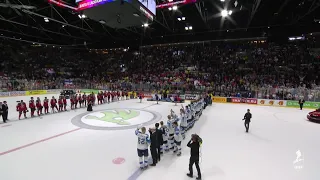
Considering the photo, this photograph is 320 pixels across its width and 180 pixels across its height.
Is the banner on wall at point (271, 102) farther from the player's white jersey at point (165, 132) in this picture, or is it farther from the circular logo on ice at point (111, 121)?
the player's white jersey at point (165, 132)

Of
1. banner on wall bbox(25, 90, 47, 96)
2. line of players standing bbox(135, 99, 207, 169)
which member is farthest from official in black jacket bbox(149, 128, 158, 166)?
banner on wall bbox(25, 90, 47, 96)

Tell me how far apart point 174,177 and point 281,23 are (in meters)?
27.4

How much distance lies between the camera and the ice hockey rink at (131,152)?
5.72m

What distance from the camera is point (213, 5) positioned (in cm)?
1812

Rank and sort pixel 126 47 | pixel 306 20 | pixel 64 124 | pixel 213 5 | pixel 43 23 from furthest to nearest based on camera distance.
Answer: pixel 126 47, pixel 43 23, pixel 306 20, pixel 213 5, pixel 64 124

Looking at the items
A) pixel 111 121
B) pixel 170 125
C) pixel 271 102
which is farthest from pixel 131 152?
pixel 271 102

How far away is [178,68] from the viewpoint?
1235 inches

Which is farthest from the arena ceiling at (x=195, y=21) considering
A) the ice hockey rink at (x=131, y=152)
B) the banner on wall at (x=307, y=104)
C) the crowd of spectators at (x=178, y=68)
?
the ice hockey rink at (x=131, y=152)

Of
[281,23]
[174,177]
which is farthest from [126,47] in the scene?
[174,177]

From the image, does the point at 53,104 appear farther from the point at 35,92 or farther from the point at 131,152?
the point at 35,92

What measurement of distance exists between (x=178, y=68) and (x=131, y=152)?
82.5ft

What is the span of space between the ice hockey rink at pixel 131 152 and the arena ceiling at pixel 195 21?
33.5 feet

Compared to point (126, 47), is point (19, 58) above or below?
below

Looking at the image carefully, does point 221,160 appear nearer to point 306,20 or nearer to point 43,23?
point 306,20
